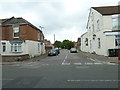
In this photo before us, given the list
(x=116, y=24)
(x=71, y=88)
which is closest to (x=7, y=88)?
(x=71, y=88)

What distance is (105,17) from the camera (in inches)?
946

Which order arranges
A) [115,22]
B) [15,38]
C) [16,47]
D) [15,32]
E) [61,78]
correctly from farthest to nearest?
1. [15,32]
2. [15,38]
3. [16,47]
4. [115,22]
5. [61,78]

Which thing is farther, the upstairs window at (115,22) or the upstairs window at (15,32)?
the upstairs window at (15,32)

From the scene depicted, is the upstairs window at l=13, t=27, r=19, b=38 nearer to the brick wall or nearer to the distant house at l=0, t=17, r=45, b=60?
the distant house at l=0, t=17, r=45, b=60

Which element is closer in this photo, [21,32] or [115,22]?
[115,22]

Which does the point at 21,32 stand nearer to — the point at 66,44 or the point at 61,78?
the point at 61,78

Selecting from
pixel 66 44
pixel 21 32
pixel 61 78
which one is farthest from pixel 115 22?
pixel 66 44

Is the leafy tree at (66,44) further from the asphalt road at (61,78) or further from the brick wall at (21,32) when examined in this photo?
the asphalt road at (61,78)

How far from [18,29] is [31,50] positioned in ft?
14.6

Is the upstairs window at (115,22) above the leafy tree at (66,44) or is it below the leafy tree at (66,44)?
above

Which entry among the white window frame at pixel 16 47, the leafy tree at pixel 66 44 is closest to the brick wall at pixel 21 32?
the white window frame at pixel 16 47

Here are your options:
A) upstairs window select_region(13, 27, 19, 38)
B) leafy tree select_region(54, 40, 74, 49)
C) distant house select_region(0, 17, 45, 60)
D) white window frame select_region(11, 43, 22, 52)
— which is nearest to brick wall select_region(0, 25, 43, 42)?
distant house select_region(0, 17, 45, 60)

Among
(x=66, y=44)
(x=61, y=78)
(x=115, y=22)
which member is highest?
(x=115, y=22)

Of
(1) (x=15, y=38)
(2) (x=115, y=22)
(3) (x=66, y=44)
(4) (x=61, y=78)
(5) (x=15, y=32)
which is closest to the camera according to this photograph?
(4) (x=61, y=78)
